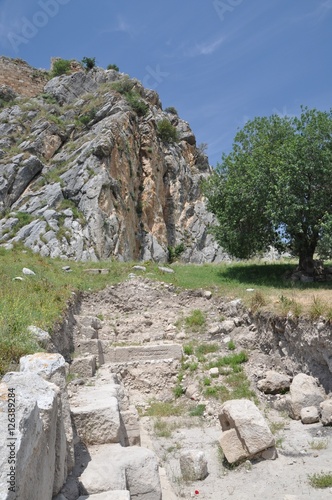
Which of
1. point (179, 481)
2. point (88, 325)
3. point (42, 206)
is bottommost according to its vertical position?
point (179, 481)

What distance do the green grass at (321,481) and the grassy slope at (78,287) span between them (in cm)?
425

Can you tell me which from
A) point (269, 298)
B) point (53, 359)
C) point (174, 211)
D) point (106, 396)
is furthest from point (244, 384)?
point (174, 211)

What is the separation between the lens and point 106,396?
664 cm

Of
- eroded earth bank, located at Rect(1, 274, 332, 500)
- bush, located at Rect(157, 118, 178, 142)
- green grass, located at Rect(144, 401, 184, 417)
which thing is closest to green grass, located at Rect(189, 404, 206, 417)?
eroded earth bank, located at Rect(1, 274, 332, 500)

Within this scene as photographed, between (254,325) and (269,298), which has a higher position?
(269,298)

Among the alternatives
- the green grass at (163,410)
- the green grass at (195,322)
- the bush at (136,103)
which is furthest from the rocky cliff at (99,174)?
the green grass at (163,410)

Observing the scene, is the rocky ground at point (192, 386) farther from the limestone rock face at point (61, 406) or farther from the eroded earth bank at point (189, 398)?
the limestone rock face at point (61, 406)

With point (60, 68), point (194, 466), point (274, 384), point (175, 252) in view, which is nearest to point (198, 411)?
point (274, 384)

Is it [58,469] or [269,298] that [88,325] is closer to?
[269,298]

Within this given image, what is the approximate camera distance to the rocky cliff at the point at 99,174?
24281mm

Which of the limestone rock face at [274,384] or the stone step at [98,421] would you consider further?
the limestone rock face at [274,384]

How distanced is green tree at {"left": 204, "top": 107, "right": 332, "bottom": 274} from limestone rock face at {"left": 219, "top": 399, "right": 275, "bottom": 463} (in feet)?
33.9

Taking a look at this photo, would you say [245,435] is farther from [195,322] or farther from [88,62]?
[88,62]

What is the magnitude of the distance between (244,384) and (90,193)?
59.1 ft
